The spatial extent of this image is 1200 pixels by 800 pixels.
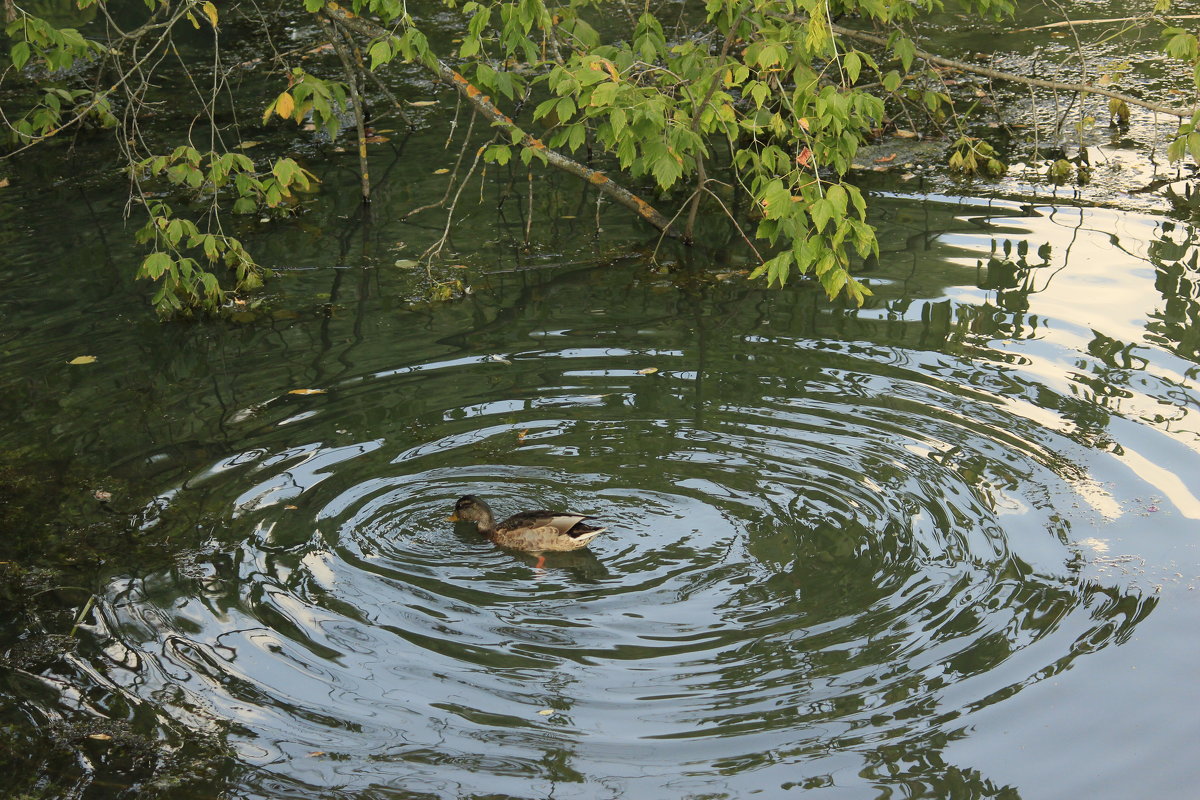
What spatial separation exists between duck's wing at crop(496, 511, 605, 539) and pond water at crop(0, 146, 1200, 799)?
18 cm

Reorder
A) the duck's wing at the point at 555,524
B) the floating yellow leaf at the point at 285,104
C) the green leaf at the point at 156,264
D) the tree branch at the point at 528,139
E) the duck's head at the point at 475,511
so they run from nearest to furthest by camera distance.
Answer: the duck's wing at the point at 555,524
the duck's head at the point at 475,511
the green leaf at the point at 156,264
the floating yellow leaf at the point at 285,104
the tree branch at the point at 528,139

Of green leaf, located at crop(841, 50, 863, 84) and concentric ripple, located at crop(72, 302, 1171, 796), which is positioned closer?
concentric ripple, located at crop(72, 302, 1171, 796)

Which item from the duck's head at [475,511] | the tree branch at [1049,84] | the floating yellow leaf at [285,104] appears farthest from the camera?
the tree branch at [1049,84]

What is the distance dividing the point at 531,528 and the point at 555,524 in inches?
7.6

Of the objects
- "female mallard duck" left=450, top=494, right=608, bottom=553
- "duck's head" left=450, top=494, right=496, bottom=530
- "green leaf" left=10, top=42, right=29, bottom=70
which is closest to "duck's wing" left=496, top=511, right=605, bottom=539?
"female mallard duck" left=450, top=494, right=608, bottom=553

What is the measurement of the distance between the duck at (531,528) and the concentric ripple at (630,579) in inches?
3.2

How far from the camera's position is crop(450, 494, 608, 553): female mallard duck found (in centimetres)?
639

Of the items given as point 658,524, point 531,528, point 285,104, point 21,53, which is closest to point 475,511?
point 531,528

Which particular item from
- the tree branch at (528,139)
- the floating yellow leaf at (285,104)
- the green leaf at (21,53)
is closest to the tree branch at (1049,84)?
the tree branch at (528,139)

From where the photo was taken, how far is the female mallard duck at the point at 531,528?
639cm

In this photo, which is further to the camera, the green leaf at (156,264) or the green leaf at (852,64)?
the green leaf at (156,264)

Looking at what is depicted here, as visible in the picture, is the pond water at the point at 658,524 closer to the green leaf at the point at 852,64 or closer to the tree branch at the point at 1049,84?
the tree branch at the point at 1049,84

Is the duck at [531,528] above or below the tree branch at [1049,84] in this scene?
below

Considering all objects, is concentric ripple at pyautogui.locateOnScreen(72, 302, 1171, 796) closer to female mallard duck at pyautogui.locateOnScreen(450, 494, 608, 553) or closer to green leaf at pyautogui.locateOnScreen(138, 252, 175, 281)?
female mallard duck at pyautogui.locateOnScreen(450, 494, 608, 553)
